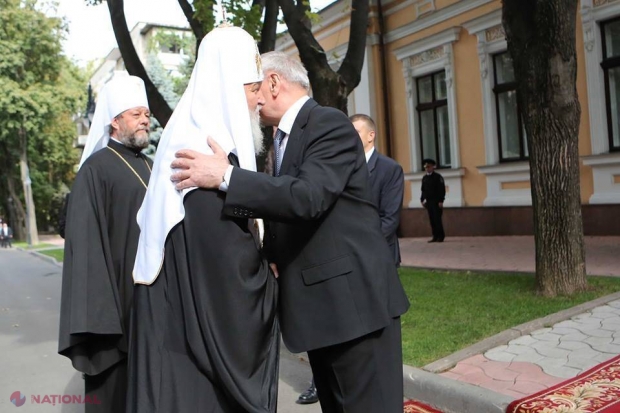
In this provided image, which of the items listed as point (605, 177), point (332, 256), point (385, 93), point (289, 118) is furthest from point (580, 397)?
point (385, 93)

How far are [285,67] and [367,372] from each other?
1224 mm

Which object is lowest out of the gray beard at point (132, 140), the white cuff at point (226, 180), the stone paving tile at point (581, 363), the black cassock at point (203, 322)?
the stone paving tile at point (581, 363)

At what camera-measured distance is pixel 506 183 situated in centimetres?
1405

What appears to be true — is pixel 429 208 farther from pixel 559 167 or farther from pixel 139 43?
pixel 139 43

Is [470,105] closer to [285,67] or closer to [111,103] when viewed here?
[111,103]

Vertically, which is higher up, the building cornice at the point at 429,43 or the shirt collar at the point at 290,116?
the building cornice at the point at 429,43

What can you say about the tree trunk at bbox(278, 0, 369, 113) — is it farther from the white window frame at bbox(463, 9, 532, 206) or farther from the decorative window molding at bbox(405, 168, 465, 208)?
the decorative window molding at bbox(405, 168, 465, 208)

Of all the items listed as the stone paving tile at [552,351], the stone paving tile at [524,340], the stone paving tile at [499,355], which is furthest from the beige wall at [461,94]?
the stone paving tile at [499,355]

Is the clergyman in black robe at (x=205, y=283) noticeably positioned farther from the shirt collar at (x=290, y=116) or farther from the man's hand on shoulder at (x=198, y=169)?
the shirt collar at (x=290, y=116)

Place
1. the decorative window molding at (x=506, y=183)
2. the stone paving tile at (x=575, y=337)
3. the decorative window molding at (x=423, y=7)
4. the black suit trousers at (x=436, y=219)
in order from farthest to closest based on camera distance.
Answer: the decorative window molding at (x=423, y=7), the black suit trousers at (x=436, y=219), the decorative window molding at (x=506, y=183), the stone paving tile at (x=575, y=337)

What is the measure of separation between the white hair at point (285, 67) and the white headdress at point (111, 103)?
1341mm

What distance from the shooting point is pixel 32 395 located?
5230 millimetres

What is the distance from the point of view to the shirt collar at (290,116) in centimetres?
252

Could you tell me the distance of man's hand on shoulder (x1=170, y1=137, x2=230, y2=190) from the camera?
2.19 metres
